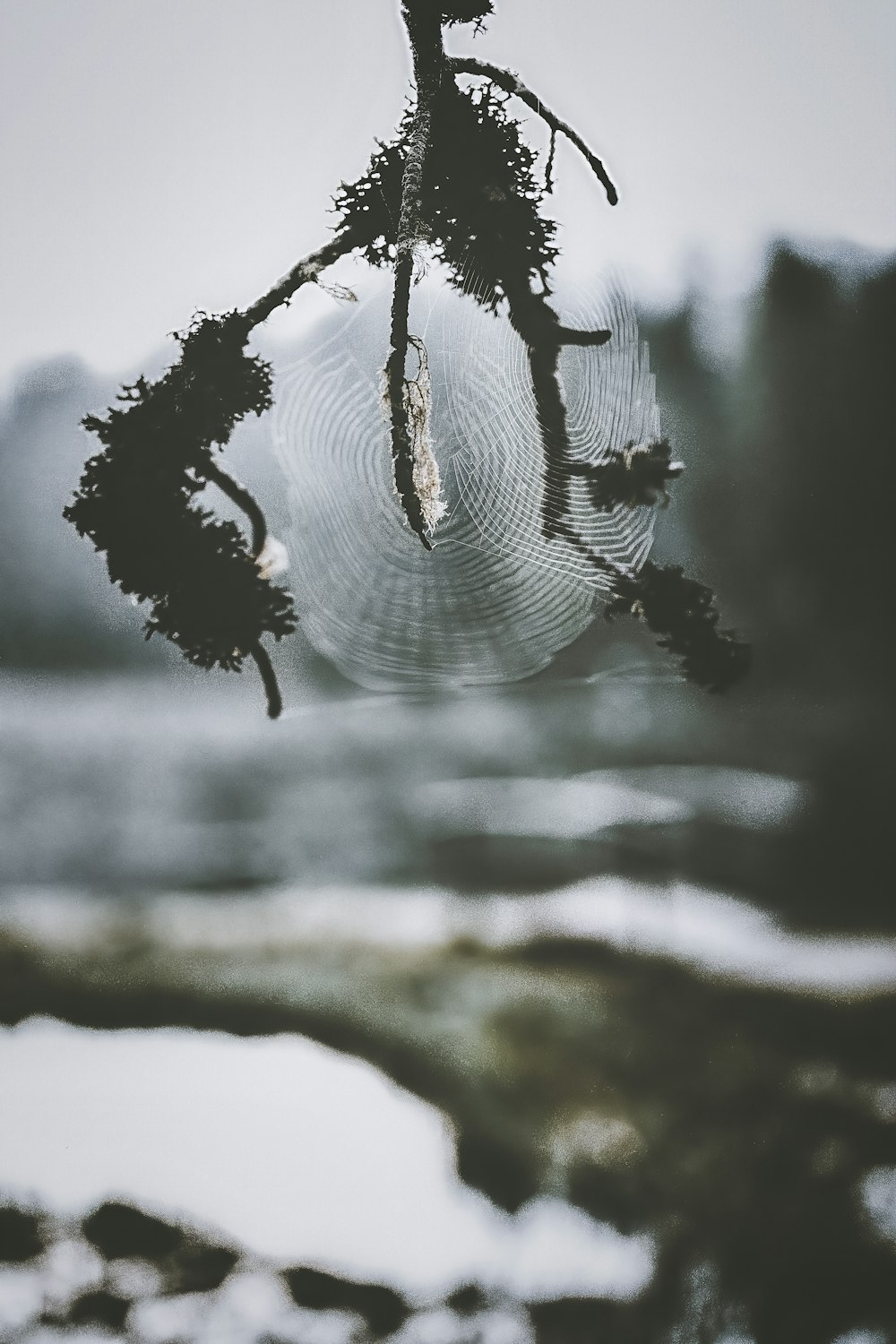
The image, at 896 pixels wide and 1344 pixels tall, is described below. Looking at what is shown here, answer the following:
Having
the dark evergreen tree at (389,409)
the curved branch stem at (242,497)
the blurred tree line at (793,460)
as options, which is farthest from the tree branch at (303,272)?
the blurred tree line at (793,460)

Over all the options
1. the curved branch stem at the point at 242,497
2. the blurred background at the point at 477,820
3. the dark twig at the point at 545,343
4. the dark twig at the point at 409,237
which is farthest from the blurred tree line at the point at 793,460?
the curved branch stem at the point at 242,497

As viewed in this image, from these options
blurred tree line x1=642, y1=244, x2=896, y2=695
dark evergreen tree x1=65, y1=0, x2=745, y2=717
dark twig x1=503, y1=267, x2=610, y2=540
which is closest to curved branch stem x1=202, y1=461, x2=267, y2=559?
dark evergreen tree x1=65, y1=0, x2=745, y2=717

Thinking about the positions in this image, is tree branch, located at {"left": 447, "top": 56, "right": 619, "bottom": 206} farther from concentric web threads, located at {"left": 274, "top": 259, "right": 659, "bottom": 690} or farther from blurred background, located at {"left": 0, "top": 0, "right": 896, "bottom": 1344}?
concentric web threads, located at {"left": 274, "top": 259, "right": 659, "bottom": 690}

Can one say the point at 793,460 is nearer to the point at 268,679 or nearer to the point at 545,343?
the point at 545,343

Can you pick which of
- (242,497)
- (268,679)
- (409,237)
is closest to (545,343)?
(409,237)

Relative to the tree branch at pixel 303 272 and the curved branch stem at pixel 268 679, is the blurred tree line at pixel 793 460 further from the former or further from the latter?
the curved branch stem at pixel 268 679

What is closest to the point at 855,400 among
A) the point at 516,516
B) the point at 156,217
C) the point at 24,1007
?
A: the point at 516,516

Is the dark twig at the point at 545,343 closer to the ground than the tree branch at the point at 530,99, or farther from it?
closer to the ground
